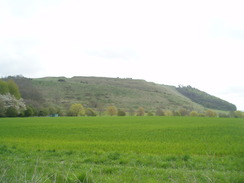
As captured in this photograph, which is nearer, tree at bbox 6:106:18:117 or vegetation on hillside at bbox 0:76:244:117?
tree at bbox 6:106:18:117

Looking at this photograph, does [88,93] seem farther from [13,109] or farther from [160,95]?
[13,109]

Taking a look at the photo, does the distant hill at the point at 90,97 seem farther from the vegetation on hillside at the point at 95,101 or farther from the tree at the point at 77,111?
the tree at the point at 77,111

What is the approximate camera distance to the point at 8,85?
7600cm

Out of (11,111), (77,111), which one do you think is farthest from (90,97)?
(11,111)

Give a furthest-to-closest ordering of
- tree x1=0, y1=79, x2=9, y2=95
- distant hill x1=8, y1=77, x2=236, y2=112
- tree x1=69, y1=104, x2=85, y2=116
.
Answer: distant hill x1=8, y1=77, x2=236, y2=112, tree x1=69, y1=104, x2=85, y2=116, tree x1=0, y1=79, x2=9, y2=95

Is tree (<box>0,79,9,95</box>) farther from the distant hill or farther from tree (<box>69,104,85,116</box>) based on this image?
tree (<box>69,104,85,116</box>)

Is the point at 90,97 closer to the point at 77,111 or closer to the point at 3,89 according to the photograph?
the point at 77,111

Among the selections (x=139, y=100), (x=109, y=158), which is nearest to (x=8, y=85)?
(x=139, y=100)

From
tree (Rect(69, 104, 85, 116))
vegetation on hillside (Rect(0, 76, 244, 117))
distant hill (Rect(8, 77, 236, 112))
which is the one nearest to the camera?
tree (Rect(69, 104, 85, 116))

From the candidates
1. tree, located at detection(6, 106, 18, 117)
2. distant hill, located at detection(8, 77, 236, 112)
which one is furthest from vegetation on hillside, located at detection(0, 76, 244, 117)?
tree, located at detection(6, 106, 18, 117)

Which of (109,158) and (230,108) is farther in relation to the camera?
(230,108)

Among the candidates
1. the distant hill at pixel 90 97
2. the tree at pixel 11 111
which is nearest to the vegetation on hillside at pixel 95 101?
the distant hill at pixel 90 97

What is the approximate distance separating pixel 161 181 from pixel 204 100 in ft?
581

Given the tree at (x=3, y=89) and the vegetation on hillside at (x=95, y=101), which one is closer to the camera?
the tree at (x=3, y=89)
